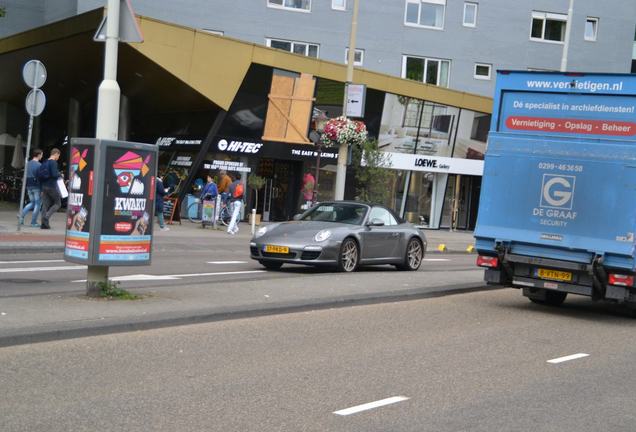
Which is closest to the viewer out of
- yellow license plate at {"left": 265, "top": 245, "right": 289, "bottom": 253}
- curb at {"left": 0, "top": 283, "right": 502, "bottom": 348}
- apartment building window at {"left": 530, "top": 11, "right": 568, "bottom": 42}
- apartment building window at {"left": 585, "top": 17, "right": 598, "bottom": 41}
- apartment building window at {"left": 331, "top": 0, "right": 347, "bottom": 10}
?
curb at {"left": 0, "top": 283, "right": 502, "bottom": 348}

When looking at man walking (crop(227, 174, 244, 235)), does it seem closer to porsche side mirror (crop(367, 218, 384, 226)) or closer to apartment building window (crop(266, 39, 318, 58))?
porsche side mirror (crop(367, 218, 384, 226))

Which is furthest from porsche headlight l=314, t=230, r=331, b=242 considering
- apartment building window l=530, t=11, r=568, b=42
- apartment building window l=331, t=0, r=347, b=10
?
apartment building window l=530, t=11, r=568, b=42

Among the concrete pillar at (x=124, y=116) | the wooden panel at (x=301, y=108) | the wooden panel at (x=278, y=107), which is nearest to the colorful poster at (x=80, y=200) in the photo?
the wooden panel at (x=278, y=107)

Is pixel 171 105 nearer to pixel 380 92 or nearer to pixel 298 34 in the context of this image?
pixel 380 92

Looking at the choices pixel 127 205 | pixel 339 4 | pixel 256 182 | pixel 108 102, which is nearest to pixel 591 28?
pixel 339 4

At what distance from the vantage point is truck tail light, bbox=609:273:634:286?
11501 mm

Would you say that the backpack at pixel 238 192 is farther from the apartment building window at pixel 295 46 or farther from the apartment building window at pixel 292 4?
the apartment building window at pixel 292 4

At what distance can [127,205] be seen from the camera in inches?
395

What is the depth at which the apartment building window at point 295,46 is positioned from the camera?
1554 inches

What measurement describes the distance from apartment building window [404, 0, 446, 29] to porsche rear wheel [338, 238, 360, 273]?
90.1ft

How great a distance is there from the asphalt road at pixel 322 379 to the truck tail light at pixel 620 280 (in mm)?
912

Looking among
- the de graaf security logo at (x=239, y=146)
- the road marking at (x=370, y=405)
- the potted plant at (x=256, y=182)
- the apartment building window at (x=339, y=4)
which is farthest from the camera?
the apartment building window at (x=339, y=4)

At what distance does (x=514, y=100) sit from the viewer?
12648 mm

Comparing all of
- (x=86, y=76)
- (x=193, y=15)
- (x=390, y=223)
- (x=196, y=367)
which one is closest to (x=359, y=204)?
(x=390, y=223)
